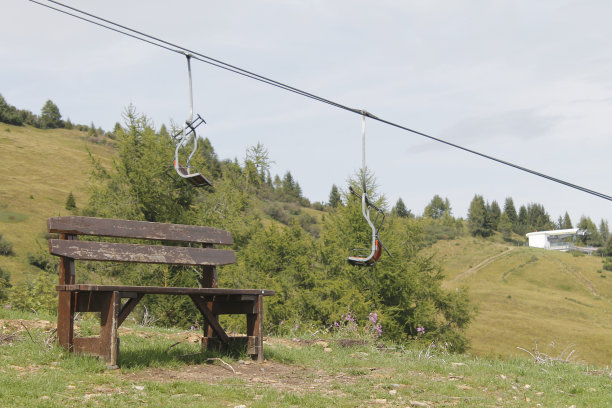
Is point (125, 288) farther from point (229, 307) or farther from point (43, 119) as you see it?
point (43, 119)

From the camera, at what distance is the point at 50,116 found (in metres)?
135

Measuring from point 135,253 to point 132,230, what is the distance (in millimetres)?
331

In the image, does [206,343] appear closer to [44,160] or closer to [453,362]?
[453,362]

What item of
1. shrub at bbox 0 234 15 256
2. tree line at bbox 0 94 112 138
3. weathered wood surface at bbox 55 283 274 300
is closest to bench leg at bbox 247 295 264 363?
weathered wood surface at bbox 55 283 274 300

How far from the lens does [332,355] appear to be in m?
9.05

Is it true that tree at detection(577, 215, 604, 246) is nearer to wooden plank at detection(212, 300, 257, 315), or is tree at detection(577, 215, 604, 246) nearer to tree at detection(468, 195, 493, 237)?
tree at detection(468, 195, 493, 237)

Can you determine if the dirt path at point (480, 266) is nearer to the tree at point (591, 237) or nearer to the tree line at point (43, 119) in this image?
the tree at point (591, 237)

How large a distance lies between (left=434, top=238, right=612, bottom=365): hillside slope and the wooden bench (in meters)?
32.8

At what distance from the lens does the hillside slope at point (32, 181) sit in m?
59.0

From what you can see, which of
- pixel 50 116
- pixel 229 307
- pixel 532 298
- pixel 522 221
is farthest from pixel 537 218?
pixel 229 307

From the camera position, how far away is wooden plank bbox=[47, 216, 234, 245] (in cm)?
726

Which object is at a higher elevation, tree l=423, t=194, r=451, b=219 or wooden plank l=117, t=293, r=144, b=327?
tree l=423, t=194, r=451, b=219

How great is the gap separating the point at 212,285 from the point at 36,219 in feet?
214

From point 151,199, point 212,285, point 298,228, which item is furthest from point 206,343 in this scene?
point 298,228
